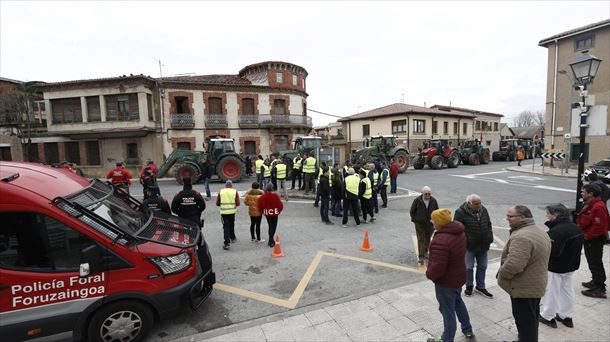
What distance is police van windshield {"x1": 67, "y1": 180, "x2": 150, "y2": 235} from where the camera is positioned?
3.64 m

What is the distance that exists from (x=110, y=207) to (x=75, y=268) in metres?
0.99

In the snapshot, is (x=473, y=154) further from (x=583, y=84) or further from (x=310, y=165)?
(x=583, y=84)

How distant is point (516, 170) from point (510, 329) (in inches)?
863

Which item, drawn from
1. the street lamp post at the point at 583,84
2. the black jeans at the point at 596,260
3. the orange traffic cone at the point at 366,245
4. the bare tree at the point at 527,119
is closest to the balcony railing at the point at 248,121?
the orange traffic cone at the point at 366,245

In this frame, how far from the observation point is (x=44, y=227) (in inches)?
124

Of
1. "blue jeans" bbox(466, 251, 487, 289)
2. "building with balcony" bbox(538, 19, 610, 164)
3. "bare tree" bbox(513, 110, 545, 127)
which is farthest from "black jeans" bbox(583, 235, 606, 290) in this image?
"bare tree" bbox(513, 110, 545, 127)

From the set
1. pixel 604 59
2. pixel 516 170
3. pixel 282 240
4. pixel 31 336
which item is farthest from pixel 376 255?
pixel 604 59

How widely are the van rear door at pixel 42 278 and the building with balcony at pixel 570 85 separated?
23.1 meters

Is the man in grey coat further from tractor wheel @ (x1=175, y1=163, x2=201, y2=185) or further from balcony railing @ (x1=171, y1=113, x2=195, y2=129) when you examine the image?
balcony railing @ (x1=171, y1=113, x2=195, y2=129)

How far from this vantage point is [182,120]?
2356 cm

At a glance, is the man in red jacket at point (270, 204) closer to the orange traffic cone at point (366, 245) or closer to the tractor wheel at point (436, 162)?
the orange traffic cone at point (366, 245)

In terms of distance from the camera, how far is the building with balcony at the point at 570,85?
769 inches

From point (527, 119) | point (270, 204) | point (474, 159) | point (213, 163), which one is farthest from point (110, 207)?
point (527, 119)

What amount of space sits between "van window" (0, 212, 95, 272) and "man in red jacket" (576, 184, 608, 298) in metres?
6.29
